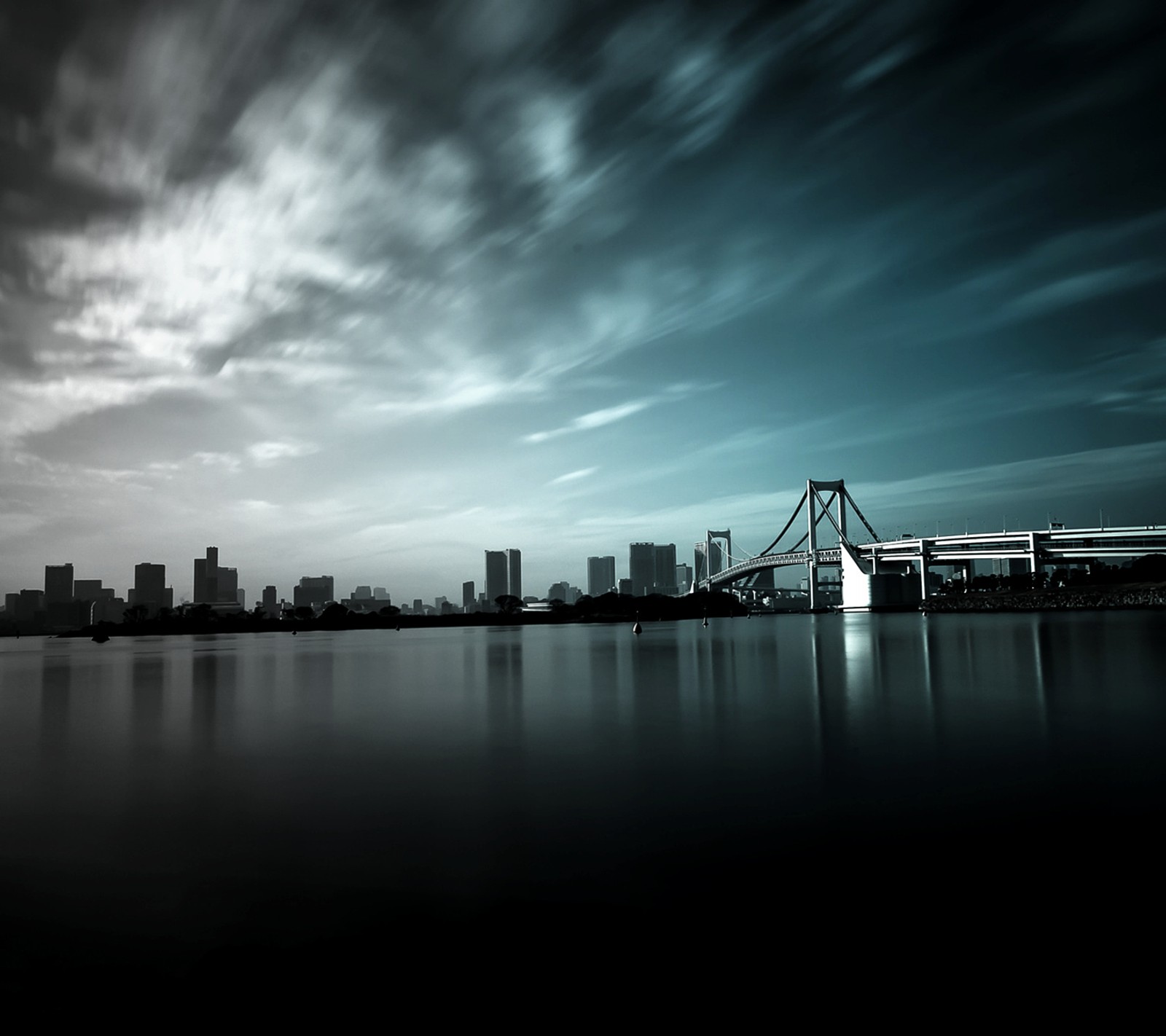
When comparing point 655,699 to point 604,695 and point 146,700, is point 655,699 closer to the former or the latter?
point 604,695

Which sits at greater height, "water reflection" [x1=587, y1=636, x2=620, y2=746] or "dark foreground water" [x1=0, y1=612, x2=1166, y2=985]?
"dark foreground water" [x1=0, y1=612, x2=1166, y2=985]

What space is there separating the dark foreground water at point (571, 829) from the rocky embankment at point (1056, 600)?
74.1 meters

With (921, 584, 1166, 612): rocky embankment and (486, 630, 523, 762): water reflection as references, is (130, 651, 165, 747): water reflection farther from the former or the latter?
(921, 584, 1166, 612): rocky embankment

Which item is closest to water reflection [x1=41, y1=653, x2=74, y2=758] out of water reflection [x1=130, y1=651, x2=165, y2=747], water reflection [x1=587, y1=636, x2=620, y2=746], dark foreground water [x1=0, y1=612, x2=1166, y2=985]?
dark foreground water [x1=0, y1=612, x2=1166, y2=985]

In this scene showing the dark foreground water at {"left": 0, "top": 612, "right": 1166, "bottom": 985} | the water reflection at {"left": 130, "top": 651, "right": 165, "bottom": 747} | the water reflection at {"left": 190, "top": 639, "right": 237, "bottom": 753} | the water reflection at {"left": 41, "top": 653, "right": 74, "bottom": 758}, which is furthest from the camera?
the water reflection at {"left": 130, "top": 651, "right": 165, "bottom": 747}

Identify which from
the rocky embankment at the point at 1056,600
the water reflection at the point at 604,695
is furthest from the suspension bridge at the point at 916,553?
the water reflection at the point at 604,695

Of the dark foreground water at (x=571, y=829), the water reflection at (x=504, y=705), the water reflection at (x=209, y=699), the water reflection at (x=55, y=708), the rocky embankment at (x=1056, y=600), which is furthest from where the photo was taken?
the rocky embankment at (x=1056, y=600)

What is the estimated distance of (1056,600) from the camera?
85000mm

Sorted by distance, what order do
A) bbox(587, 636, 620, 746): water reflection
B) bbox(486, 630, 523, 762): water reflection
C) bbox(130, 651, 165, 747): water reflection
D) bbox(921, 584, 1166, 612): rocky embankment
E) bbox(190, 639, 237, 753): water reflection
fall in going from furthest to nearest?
bbox(921, 584, 1166, 612): rocky embankment < bbox(130, 651, 165, 747): water reflection < bbox(190, 639, 237, 753): water reflection < bbox(587, 636, 620, 746): water reflection < bbox(486, 630, 523, 762): water reflection

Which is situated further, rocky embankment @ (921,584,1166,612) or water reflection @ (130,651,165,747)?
rocky embankment @ (921,584,1166,612)

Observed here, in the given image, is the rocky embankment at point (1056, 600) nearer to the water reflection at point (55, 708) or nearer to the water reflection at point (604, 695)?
the water reflection at point (604, 695)

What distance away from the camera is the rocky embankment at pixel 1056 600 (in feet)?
251

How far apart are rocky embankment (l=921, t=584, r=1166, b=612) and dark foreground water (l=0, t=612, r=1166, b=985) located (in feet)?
243

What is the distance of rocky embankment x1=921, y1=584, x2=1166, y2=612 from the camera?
7638cm
